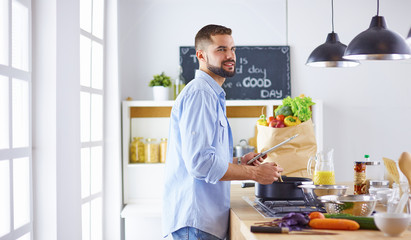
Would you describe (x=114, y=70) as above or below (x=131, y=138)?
above

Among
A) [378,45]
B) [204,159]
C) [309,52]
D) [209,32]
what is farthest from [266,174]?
[309,52]

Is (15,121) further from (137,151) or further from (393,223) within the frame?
(137,151)

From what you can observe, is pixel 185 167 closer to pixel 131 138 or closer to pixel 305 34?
pixel 131 138

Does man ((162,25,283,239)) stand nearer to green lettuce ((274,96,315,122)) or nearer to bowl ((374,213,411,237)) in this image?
bowl ((374,213,411,237))

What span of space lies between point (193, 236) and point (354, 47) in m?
1.27

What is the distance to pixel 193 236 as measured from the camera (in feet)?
7.27

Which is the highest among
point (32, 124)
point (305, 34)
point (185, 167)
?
point (305, 34)

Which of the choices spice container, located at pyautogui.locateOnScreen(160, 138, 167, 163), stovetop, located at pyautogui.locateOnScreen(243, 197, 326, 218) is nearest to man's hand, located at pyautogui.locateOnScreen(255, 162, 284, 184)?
stovetop, located at pyautogui.locateOnScreen(243, 197, 326, 218)

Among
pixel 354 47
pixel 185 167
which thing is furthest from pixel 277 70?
Answer: pixel 185 167

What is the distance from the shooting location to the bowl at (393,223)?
4.91ft

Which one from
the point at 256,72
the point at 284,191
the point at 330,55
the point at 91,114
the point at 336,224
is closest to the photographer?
the point at 336,224

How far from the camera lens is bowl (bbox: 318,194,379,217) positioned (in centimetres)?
183

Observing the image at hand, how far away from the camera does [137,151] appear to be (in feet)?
14.8

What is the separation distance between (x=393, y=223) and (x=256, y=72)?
130 inches
